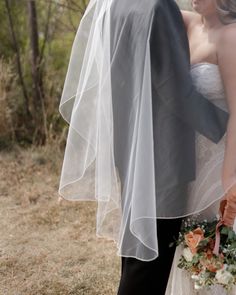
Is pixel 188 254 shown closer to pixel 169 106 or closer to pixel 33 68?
pixel 169 106

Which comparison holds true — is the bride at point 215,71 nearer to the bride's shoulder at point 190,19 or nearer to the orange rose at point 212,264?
the bride's shoulder at point 190,19

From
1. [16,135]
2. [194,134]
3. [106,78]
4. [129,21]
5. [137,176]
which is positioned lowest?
[16,135]

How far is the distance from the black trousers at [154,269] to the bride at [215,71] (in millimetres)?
167

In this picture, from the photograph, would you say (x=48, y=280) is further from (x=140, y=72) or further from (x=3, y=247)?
(x=140, y=72)

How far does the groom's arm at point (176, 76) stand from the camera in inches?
64.7

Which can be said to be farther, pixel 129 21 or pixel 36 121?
pixel 36 121

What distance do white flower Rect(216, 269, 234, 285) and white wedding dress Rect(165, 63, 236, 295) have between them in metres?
0.26

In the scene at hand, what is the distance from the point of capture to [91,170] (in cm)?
207

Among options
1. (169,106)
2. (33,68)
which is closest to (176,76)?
(169,106)

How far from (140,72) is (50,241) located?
2.04 meters

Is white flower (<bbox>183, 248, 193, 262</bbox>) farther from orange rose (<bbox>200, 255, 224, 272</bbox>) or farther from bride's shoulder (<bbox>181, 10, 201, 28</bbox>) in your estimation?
bride's shoulder (<bbox>181, 10, 201, 28</bbox>)

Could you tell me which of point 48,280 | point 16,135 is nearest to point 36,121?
point 16,135

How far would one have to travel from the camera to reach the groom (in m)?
1.65

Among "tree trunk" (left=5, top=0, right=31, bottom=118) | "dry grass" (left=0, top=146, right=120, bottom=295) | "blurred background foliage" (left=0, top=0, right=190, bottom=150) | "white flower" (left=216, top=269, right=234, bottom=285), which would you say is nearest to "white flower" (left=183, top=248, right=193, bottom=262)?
"white flower" (left=216, top=269, right=234, bottom=285)
